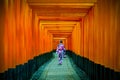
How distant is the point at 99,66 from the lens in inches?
468

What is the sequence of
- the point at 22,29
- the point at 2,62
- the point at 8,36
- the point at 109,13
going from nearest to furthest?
the point at 2,62 < the point at 8,36 < the point at 109,13 < the point at 22,29

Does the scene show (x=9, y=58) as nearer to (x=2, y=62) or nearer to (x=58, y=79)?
(x=2, y=62)

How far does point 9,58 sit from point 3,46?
1097 mm

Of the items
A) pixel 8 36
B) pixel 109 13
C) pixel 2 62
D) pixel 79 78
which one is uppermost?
pixel 109 13

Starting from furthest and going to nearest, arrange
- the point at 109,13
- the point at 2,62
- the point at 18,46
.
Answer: the point at 18,46 → the point at 109,13 → the point at 2,62

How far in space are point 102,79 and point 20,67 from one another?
9.61 ft

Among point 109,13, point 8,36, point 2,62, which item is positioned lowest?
point 2,62

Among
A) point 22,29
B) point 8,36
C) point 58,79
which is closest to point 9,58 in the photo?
point 8,36

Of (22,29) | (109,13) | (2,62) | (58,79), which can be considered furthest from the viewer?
(58,79)

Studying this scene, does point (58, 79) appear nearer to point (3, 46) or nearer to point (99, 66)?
point (99, 66)

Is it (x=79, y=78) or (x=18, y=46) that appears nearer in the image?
(x=18, y=46)

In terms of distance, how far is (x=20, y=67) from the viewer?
11367mm

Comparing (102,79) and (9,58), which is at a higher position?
(9,58)

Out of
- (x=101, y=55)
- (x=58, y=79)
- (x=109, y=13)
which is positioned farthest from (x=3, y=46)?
(x=58, y=79)
